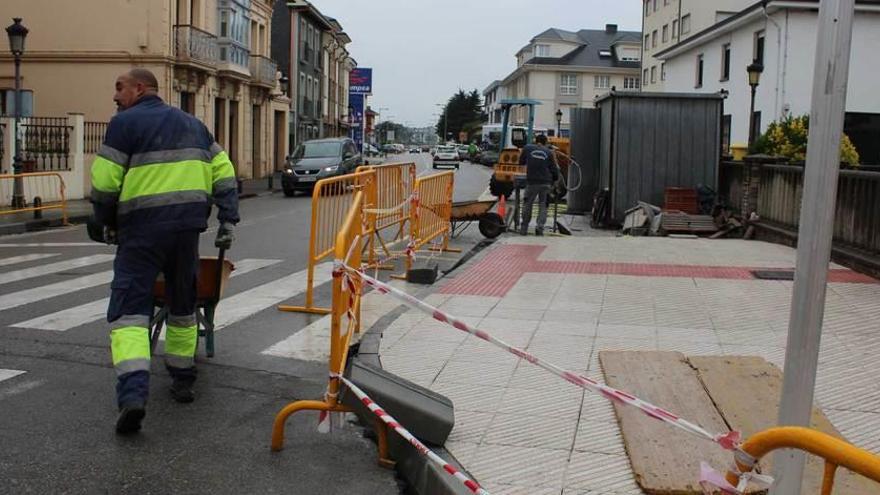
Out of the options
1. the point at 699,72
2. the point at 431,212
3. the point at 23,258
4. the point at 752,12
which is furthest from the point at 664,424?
the point at 699,72

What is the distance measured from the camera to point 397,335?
7.24 m

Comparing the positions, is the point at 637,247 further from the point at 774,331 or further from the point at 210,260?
the point at 210,260

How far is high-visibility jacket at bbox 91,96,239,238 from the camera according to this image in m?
5.16

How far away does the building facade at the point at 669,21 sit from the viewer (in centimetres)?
5025

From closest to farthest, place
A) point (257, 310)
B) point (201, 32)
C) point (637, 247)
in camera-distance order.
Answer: point (257, 310) < point (637, 247) < point (201, 32)

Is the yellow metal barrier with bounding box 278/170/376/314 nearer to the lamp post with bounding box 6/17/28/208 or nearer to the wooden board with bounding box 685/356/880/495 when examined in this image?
the wooden board with bounding box 685/356/880/495

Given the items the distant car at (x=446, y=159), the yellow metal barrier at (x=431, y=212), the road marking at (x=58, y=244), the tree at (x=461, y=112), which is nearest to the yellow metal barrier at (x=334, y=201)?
the yellow metal barrier at (x=431, y=212)

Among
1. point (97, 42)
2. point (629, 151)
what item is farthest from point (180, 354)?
point (97, 42)

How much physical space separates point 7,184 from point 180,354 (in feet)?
51.9

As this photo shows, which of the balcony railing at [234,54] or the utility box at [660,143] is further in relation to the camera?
the balcony railing at [234,54]

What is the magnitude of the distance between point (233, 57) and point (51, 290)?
2749 cm

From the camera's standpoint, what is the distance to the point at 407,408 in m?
4.70

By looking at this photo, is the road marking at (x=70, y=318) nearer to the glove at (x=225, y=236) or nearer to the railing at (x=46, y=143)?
the glove at (x=225, y=236)

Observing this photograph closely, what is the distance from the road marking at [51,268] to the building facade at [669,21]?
127ft
